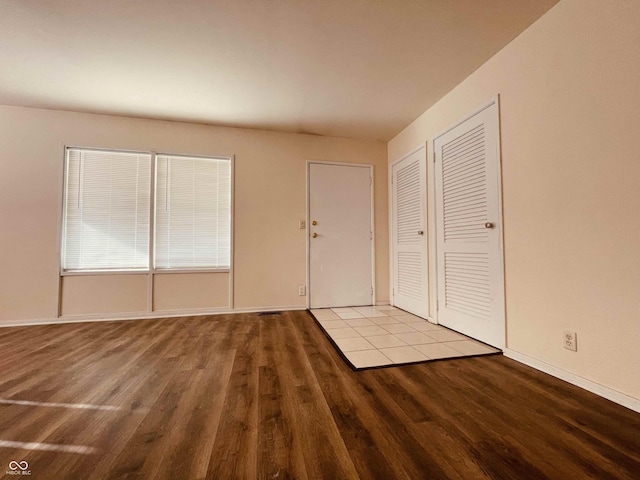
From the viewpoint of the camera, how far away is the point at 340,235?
3.78 meters

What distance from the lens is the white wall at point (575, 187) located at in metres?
1.39

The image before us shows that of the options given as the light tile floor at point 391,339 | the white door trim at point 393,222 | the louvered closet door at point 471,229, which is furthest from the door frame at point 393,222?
the light tile floor at point 391,339

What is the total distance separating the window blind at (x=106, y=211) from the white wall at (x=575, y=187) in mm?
3765

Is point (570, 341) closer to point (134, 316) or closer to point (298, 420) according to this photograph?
point (298, 420)

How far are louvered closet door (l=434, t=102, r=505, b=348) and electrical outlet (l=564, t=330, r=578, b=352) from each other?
46 centimetres

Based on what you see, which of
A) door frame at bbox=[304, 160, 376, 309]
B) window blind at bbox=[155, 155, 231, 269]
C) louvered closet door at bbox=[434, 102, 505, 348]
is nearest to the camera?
louvered closet door at bbox=[434, 102, 505, 348]

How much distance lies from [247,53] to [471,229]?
2.38m

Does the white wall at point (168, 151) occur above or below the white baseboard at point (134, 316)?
above

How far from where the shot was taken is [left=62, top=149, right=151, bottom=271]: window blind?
3145 mm

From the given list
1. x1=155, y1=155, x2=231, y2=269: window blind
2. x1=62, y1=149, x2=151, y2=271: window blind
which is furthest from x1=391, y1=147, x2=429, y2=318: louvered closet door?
x1=62, y1=149, x2=151, y2=271: window blind

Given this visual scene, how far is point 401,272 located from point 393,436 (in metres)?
2.59

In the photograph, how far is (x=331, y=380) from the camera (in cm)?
168

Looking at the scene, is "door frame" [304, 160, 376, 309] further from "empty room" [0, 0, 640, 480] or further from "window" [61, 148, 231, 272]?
"window" [61, 148, 231, 272]

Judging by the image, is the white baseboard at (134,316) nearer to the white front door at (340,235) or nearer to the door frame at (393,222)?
the white front door at (340,235)
